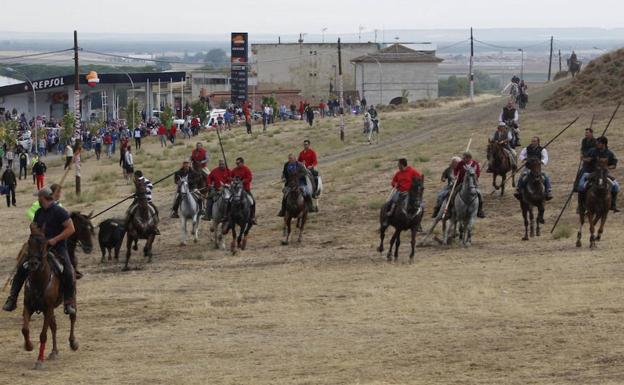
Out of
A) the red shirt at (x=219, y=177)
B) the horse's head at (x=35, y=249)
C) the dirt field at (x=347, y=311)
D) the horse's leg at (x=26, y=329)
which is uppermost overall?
the horse's head at (x=35, y=249)

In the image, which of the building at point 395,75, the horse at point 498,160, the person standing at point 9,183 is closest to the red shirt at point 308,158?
the horse at point 498,160

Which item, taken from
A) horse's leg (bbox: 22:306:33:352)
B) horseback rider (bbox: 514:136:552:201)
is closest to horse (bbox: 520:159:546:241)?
horseback rider (bbox: 514:136:552:201)

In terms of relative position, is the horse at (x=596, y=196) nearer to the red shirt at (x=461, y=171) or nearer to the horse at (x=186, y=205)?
the red shirt at (x=461, y=171)

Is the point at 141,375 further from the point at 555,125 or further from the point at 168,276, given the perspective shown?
the point at 555,125

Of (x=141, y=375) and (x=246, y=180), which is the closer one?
(x=141, y=375)

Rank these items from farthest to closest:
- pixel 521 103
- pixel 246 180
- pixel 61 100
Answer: pixel 61 100 → pixel 521 103 → pixel 246 180

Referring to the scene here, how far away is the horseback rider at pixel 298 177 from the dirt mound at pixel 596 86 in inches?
1413

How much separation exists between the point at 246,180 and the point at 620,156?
61.5ft

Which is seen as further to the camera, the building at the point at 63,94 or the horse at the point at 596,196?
the building at the point at 63,94

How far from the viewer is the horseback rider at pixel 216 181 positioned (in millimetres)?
30031

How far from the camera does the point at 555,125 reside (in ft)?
189

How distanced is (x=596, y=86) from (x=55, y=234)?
2134 inches

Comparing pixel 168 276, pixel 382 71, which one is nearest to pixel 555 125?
pixel 168 276

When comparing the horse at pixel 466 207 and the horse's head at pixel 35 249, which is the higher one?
the horse's head at pixel 35 249
